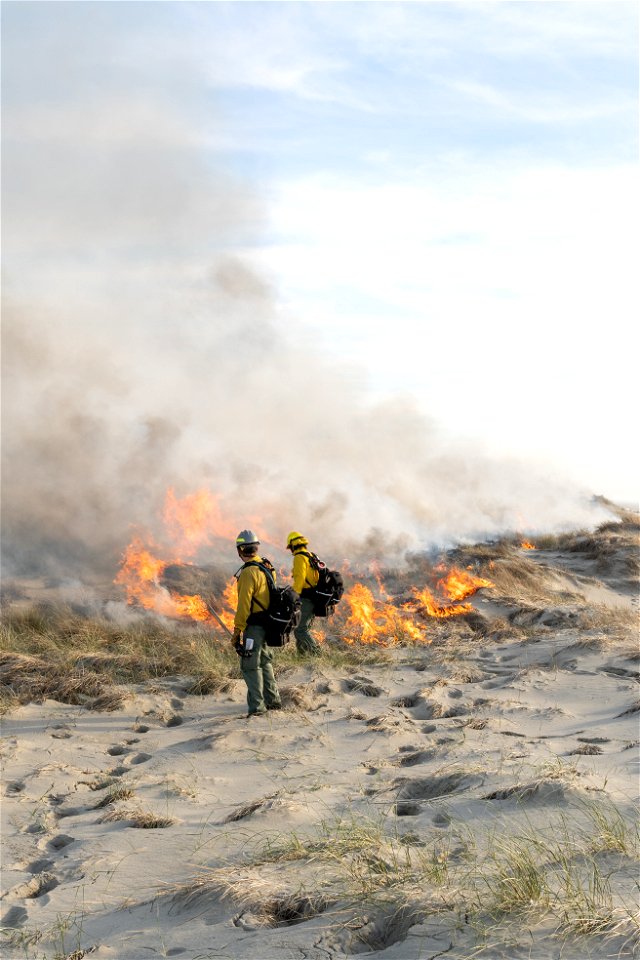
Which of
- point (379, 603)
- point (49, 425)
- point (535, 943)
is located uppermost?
point (49, 425)

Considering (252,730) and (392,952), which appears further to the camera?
(252,730)

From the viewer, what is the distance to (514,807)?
16.0ft

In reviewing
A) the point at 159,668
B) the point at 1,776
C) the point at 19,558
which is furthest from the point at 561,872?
the point at 19,558

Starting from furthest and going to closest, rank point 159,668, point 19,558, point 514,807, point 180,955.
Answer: point 19,558
point 159,668
point 514,807
point 180,955

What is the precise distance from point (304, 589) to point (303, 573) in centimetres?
26

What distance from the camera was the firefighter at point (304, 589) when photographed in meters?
10.8

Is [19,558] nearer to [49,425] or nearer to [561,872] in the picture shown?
[49,425]

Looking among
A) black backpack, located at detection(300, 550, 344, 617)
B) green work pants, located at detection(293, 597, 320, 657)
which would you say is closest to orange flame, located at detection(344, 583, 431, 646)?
green work pants, located at detection(293, 597, 320, 657)

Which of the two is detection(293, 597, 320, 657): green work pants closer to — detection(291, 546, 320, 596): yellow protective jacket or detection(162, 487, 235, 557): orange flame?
detection(291, 546, 320, 596): yellow protective jacket

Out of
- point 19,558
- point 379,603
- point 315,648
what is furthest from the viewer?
point 19,558

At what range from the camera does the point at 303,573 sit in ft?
35.3

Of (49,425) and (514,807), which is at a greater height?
(49,425)

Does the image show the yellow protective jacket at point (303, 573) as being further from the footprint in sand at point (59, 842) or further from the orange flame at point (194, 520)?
the footprint in sand at point (59, 842)

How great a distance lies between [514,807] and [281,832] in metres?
→ 1.41
